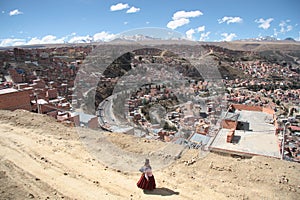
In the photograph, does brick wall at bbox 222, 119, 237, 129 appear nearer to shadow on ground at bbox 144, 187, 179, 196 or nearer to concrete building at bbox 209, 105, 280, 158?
concrete building at bbox 209, 105, 280, 158

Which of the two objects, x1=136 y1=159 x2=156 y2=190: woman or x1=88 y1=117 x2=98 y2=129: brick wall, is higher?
x1=136 y1=159 x2=156 y2=190: woman

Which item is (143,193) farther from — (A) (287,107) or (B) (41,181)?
(A) (287,107)

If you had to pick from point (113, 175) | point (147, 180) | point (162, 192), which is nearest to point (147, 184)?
point (147, 180)

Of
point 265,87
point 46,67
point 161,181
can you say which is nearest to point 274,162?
point 161,181

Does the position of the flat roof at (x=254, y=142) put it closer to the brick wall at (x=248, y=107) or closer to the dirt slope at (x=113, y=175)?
the dirt slope at (x=113, y=175)

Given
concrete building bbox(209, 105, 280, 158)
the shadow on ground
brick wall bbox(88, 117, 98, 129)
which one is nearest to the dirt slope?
the shadow on ground

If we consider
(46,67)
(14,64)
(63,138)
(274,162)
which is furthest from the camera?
(46,67)

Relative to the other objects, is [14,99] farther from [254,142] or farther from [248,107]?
[248,107]

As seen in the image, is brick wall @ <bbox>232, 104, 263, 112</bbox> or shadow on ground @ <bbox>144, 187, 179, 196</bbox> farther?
brick wall @ <bbox>232, 104, 263, 112</bbox>

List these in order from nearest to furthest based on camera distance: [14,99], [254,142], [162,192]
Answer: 1. [162,192]
2. [14,99]
3. [254,142]
